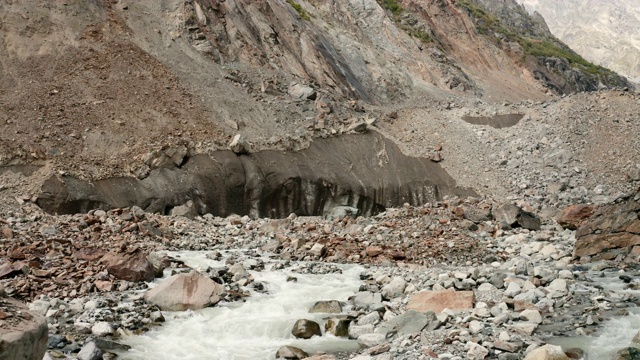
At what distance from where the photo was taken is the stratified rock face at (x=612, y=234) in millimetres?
19250

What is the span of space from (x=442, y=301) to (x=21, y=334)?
347 inches

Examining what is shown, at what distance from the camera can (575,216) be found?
24.5 metres

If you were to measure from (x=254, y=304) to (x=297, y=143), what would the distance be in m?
18.8

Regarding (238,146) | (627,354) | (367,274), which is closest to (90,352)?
(367,274)

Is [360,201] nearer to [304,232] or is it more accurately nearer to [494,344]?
[304,232]

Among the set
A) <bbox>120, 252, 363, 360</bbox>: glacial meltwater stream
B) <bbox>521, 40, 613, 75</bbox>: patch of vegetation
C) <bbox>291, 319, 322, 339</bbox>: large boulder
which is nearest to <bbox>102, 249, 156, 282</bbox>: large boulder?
<bbox>120, 252, 363, 360</bbox>: glacial meltwater stream

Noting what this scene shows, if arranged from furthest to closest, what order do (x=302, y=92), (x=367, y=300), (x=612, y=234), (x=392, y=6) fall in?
(x=392, y=6), (x=302, y=92), (x=612, y=234), (x=367, y=300)

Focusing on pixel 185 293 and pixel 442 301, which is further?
pixel 185 293

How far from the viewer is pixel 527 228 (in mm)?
24344

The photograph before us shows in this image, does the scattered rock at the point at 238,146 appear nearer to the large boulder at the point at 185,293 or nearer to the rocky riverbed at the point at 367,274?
the rocky riverbed at the point at 367,274

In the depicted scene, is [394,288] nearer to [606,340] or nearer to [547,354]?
[606,340]

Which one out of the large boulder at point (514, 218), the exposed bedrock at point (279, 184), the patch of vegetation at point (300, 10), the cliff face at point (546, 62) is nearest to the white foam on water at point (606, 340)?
the large boulder at point (514, 218)

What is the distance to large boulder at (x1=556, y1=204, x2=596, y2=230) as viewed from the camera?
79.6 ft

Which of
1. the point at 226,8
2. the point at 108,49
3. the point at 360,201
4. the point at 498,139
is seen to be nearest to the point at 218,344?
the point at 360,201
